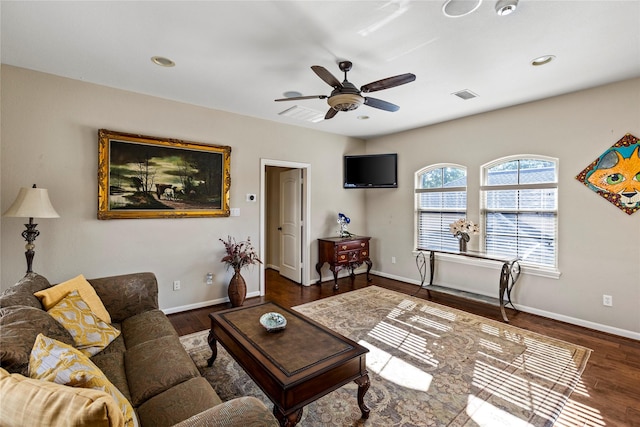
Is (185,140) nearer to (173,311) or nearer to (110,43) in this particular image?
(110,43)

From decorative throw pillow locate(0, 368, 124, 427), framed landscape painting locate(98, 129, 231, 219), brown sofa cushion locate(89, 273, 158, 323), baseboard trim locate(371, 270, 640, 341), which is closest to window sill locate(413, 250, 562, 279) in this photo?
baseboard trim locate(371, 270, 640, 341)

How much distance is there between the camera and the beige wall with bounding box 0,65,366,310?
2.93m

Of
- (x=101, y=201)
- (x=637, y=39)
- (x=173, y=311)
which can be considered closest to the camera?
(x=637, y=39)

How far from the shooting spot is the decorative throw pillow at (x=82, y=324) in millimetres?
1867

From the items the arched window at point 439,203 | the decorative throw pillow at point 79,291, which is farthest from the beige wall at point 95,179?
the arched window at point 439,203

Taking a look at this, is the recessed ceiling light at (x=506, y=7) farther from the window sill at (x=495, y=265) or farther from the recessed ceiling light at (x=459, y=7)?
the window sill at (x=495, y=265)

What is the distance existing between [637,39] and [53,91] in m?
5.44

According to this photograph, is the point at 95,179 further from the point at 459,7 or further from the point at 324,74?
the point at 459,7

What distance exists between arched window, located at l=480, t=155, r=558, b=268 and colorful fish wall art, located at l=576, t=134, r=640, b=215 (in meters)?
0.42

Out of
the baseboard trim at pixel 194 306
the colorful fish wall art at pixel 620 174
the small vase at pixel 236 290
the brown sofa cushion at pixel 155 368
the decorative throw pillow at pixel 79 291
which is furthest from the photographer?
the small vase at pixel 236 290

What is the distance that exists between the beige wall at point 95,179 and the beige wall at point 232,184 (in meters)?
0.01

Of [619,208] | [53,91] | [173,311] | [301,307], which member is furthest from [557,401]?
[53,91]

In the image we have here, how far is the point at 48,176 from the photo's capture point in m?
3.06

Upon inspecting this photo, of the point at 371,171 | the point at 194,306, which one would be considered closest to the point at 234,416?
the point at 194,306
